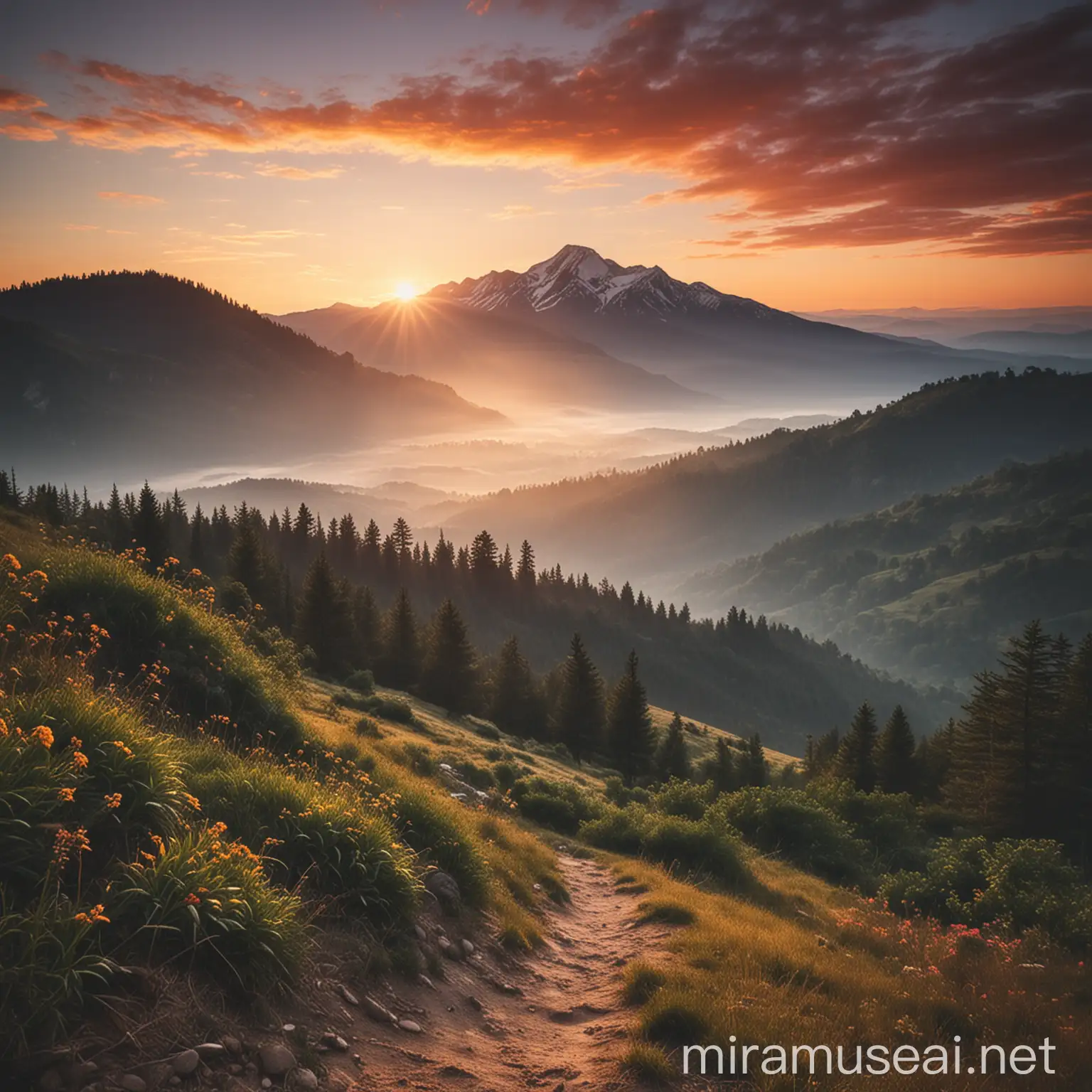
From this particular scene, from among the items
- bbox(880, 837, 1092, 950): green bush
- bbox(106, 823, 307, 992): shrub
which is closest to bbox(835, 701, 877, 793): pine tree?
bbox(880, 837, 1092, 950): green bush

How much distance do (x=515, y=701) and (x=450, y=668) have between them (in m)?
7.91

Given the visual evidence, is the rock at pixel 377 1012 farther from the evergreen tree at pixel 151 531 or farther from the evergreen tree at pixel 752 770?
the evergreen tree at pixel 752 770

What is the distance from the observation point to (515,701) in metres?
72.8

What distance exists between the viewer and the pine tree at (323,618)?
66062 mm

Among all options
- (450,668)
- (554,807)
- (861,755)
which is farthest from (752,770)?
(554,807)

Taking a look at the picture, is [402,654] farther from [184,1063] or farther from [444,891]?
[184,1063]

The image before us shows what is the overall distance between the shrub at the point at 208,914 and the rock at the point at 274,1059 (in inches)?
21.6

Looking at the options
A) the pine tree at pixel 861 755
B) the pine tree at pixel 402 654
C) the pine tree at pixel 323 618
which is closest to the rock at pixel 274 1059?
the pine tree at pixel 323 618

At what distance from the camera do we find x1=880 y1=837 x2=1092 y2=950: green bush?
610 inches

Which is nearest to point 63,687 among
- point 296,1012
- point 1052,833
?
point 296,1012

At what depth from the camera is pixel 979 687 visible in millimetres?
59812

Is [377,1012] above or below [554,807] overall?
above

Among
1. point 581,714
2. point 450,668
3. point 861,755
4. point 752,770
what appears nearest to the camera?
point 861,755

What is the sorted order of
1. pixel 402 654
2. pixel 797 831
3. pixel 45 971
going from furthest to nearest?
pixel 402 654, pixel 797 831, pixel 45 971
